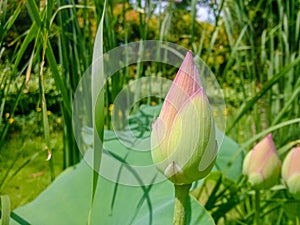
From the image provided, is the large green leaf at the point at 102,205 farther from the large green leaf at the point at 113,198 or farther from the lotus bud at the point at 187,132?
the lotus bud at the point at 187,132

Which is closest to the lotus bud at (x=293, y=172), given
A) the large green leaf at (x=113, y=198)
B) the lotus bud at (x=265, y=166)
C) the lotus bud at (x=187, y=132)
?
the lotus bud at (x=265, y=166)

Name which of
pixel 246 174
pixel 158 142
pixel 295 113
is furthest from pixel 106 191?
pixel 295 113

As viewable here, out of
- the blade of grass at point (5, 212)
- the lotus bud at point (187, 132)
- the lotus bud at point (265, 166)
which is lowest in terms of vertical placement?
the lotus bud at point (265, 166)

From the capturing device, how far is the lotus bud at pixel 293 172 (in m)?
0.60

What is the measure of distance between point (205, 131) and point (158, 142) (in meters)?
0.03

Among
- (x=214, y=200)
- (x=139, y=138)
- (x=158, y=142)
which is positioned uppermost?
(x=158, y=142)

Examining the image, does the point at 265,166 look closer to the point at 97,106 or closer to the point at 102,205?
the point at 102,205

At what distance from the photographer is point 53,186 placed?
670 mm

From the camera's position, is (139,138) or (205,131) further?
(139,138)

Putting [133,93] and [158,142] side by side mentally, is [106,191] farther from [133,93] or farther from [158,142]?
[133,93]

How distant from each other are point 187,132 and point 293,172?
0.33 m

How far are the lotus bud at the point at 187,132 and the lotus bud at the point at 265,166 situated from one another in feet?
1.02

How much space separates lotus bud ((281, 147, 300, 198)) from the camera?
60 centimetres

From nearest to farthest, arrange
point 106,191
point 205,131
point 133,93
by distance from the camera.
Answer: point 205,131 → point 106,191 → point 133,93
